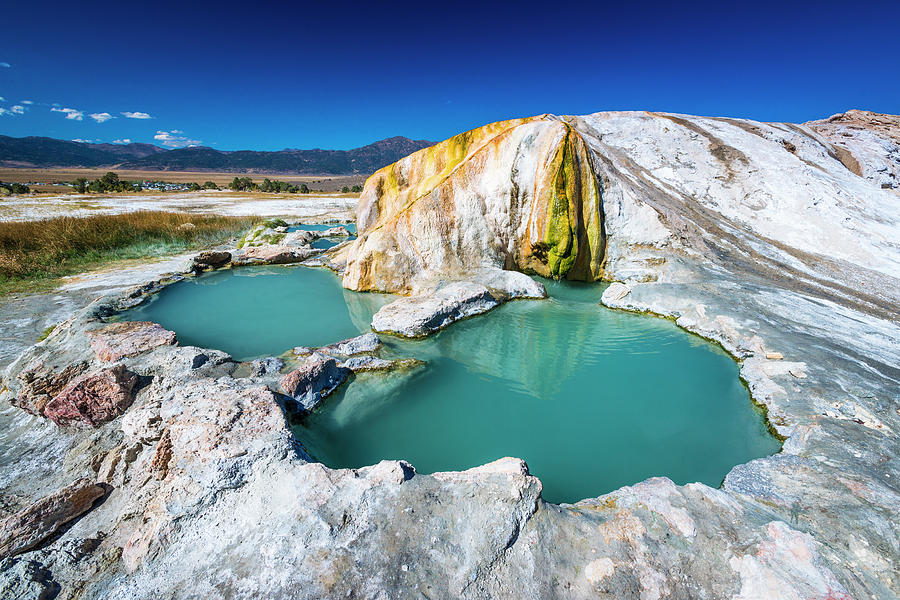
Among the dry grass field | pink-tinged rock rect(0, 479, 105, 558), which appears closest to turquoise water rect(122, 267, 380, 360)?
pink-tinged rock rect(0, 479, 105, 558)

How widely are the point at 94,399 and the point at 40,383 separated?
4.16ft

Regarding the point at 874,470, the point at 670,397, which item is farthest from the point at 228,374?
the point at 874,470

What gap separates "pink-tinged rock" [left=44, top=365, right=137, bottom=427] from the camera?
471 cm

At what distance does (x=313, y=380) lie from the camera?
5.57 metres

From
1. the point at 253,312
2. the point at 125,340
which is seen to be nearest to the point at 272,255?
the point at 253,312

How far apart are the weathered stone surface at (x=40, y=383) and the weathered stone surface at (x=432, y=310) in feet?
16.1

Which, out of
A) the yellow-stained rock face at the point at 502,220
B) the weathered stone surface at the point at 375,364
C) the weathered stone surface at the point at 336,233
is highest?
the yellow-stained rock face at the point at 502,220

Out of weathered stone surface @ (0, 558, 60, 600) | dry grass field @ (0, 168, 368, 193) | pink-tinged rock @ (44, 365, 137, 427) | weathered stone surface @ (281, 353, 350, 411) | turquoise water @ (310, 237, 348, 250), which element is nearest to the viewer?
weathered stone surface @ (0, 558, 60, 600)

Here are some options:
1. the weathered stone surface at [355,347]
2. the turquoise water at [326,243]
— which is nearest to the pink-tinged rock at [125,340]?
the weathered stone surface at [355,347]

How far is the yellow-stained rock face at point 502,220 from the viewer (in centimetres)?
1105

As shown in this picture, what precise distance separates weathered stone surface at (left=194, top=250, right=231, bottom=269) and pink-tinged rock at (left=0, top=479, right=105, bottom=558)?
11.1m

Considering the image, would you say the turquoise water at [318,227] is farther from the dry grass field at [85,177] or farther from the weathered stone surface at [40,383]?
the dry grass field at [85,177]

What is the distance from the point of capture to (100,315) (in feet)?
26.8

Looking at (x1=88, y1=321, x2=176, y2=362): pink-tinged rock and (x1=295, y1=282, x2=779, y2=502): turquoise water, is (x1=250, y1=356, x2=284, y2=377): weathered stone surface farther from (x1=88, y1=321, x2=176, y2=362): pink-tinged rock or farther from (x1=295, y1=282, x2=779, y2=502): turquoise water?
(x1=88, y1=321, x2=176, y2=362): pink-tinged rock
